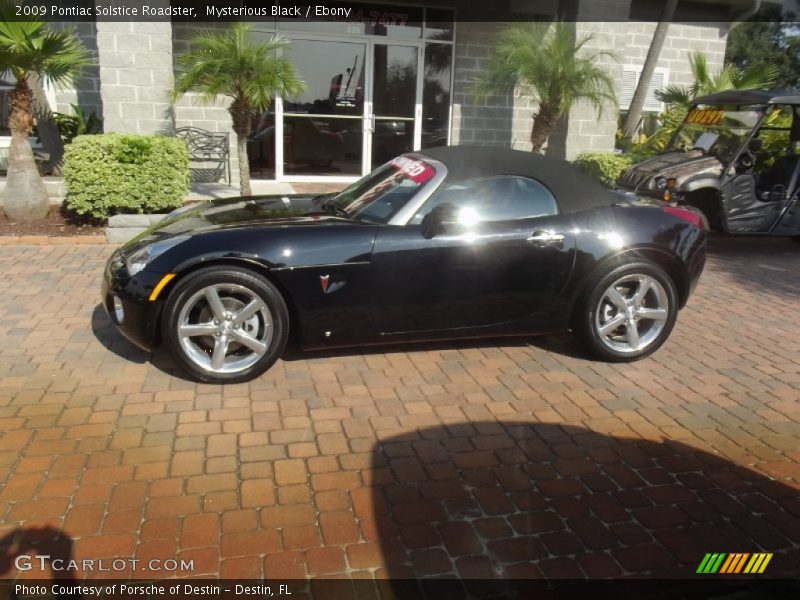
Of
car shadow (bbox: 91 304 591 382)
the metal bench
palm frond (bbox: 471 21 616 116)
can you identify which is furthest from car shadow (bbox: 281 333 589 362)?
the metal bench

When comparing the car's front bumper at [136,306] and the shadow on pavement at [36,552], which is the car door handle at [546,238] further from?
the shadow on pavement at [36,552]

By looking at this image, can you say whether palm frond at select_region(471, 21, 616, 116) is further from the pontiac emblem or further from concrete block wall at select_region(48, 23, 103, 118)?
the pontiac emblem

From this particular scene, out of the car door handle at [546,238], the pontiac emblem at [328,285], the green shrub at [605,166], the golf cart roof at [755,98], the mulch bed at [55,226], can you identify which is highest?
the golf cart roof at [755,98]

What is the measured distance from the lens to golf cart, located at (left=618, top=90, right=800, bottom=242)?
27.2 ft

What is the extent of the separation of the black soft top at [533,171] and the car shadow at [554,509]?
1.69 meters

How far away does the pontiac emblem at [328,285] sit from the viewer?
4.16 meters

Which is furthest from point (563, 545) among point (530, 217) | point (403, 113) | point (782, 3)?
point (782, 3)

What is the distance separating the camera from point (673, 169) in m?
8.44

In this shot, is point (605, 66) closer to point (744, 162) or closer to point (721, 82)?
point (721, 82)

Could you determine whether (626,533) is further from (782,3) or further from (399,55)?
(782,3)

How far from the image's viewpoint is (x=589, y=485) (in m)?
3.26

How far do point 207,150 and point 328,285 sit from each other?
8.57m

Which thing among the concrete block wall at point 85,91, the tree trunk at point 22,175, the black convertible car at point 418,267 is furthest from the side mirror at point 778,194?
the concrete block wall at point 85,91

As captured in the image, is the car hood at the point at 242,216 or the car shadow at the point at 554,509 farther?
the car hood at the point at 242,216
